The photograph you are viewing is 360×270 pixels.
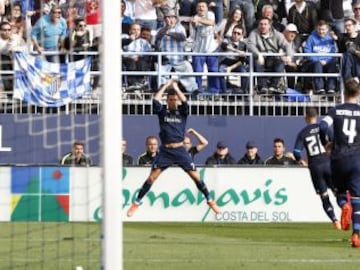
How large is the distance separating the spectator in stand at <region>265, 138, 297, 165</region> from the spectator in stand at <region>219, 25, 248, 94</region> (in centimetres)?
201

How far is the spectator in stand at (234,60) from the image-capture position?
26.7m

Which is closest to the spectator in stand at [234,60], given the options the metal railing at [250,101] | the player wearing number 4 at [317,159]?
the metal railing at [250,101]

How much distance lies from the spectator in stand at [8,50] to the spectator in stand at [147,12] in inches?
291

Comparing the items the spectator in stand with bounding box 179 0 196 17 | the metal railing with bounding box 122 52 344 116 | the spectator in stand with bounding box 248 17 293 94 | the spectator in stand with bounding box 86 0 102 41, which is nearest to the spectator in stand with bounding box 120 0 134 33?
the metal railing with bounding box 122 52 344 116

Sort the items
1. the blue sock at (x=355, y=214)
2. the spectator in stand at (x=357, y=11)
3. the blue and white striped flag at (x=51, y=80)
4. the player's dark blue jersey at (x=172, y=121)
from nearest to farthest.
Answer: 1. the blue and white striped flag at (x=51, y=80)
2. the blue sock at (x=355, y=214)
3. the player's dark blue jersey at (x=172, y=121)
4. the spectator in stand at (x=357, y=11)

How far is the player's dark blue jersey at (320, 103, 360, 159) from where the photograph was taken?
17609 millimetres

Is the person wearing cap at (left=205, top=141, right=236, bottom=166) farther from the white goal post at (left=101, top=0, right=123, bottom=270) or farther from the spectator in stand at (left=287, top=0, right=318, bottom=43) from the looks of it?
the white goal post at (left=101, top=0, right=123, bottom=270)

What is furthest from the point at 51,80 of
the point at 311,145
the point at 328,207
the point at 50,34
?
the point at 328,207

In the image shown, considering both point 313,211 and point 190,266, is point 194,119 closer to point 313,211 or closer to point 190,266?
point 313,211

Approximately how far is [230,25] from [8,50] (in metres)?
9.15

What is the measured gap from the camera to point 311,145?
70.1ft

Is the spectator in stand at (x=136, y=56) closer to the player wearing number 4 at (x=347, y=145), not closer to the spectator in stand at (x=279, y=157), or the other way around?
the spectator in stand at (x=279, y=157)

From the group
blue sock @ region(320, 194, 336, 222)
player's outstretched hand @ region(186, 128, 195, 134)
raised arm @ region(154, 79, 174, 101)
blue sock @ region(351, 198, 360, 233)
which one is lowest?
blue sock @ region(320, 194, 336, 222)

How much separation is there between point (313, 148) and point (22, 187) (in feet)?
20.2
